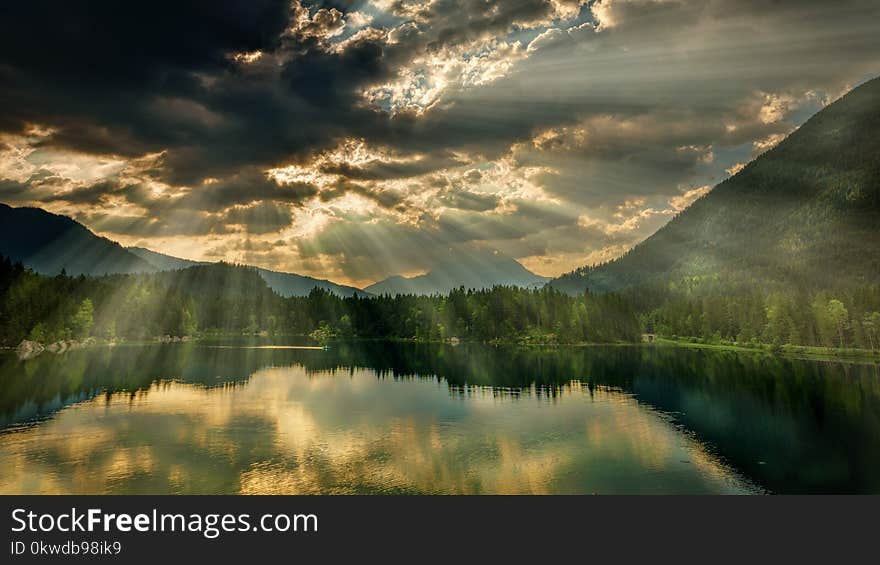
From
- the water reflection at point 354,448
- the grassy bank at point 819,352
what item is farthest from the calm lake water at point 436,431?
the grassy bank at point 819,352

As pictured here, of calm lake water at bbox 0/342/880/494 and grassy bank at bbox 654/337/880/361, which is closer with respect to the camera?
calm lake water at bbox 0/342/880/494

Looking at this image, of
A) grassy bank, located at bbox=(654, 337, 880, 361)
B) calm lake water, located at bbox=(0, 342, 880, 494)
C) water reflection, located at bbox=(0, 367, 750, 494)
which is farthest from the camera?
grassy bank, located at bbox=(654, 337, 880, 361)

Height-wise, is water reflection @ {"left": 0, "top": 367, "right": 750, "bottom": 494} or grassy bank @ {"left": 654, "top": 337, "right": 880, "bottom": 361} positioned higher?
grassy bank @ {"left": 654, "top": 337, "right": 880, "bottom": 361}

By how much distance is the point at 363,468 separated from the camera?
46.5m

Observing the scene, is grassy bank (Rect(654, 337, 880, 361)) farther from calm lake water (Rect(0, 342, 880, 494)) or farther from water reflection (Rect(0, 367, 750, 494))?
water reflection (Rect(0, 367, 750, 494))

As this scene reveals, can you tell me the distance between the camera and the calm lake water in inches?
1714

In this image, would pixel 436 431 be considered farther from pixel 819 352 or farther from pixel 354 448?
pixel 819 352

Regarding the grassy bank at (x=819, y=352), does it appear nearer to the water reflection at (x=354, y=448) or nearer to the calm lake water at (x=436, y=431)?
the calm lake water at (x=436, y=431)

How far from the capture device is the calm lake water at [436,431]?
143 ft

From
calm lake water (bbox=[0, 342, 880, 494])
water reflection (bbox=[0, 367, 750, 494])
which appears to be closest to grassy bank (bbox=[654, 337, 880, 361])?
calm lake water (bbox=[0, 342, 880, 494])

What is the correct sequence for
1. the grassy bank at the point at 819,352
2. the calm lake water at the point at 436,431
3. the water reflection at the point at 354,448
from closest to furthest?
the water reflection at the point at 354,448 → the calm lake water at the point at 436,431 → the grassy bank at the point at 819,352

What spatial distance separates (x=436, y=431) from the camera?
64.0 m
